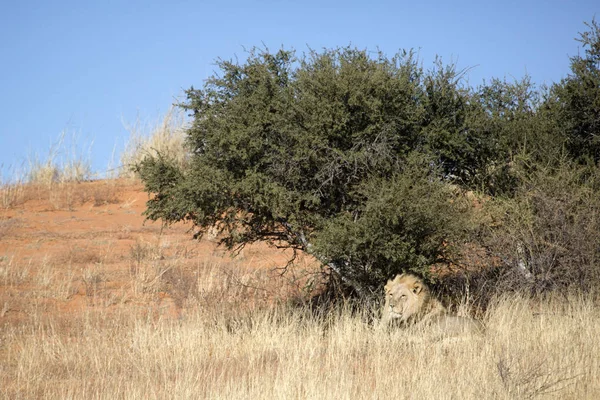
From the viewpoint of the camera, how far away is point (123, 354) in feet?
33.2

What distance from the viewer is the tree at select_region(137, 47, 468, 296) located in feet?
36.0

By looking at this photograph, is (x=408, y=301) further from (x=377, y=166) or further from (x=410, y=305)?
(x=377, y=166)

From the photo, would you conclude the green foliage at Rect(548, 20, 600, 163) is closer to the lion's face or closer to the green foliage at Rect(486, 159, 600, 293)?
the green foliage at Rect(486, 159, 600, 293)

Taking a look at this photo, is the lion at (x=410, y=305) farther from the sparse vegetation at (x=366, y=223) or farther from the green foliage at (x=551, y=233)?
the green foliage at (x=551, y=233)

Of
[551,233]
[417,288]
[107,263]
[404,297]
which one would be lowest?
[404,297]

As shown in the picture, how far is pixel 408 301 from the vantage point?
418 inches

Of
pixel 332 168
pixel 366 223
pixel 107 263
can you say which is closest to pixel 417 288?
pixel 366 223

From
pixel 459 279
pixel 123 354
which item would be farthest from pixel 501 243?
pixel 123 354

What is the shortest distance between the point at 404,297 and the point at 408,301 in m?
0.09

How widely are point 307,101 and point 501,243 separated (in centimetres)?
420

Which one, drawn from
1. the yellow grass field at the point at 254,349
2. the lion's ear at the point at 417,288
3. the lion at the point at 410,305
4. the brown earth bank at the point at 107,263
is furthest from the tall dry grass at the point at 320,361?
the brown earth bank at the point at 107,263

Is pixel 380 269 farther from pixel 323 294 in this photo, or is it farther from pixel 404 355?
pixel 323 294

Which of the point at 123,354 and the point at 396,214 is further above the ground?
the point at 396,214

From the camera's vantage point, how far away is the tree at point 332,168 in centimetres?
1096
